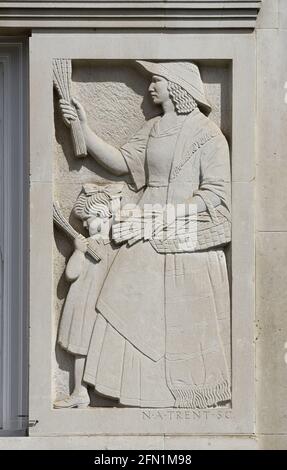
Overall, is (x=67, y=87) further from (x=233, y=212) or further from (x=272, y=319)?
(x=272, y=319)

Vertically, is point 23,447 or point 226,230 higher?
point 226,230

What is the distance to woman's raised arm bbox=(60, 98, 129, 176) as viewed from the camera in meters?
9.09

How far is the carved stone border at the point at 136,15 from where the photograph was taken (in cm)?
905

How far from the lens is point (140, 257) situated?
906cm

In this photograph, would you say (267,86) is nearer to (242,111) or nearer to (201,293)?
(242,111)

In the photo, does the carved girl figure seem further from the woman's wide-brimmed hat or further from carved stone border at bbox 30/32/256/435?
the woman's wide-brimmed hat

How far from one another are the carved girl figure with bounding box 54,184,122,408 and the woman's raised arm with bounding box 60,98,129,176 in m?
0.17

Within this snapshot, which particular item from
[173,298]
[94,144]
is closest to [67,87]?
[94,144]

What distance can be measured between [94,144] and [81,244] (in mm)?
619

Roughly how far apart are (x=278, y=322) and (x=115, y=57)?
6.28 ft

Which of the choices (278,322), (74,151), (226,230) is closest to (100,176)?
(74,151)

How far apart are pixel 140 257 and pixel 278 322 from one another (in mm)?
943

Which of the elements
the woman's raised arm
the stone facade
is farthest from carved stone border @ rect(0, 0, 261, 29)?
the woman's raised arm
